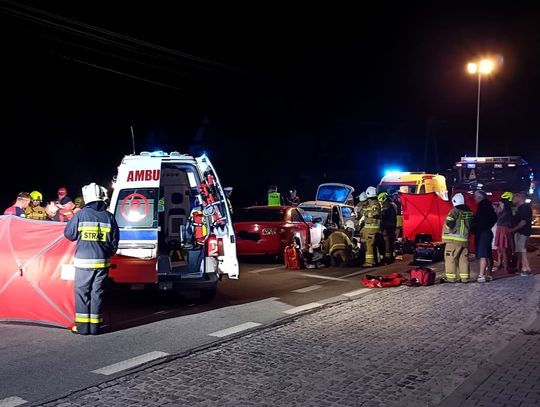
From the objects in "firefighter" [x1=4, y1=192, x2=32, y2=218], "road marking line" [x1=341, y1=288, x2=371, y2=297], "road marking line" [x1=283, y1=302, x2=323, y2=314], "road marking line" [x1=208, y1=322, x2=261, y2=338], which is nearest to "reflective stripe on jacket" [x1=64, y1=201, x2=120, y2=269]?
Answer: "road marking line" [x1=208, y1=322, x2=261, y2=338]

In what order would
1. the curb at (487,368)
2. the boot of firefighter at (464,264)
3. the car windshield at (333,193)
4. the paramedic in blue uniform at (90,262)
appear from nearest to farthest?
the curb at (487,368)
the paramedic in blue uniform at (90,262)
the boot of firefighter at (464,264)
the car windshield at (333,193)

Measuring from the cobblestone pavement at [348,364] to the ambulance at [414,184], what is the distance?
13027mm

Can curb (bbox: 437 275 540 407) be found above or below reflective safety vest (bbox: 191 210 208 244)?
below

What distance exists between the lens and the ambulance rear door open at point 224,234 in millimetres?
9438

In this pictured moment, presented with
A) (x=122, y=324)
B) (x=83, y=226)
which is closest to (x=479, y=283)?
(x=122, y=324)

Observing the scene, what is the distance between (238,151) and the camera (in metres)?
37.2

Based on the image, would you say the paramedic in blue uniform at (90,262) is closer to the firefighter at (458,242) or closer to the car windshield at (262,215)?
the firefighter at (458,242)

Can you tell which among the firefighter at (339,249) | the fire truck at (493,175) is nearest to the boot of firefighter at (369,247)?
the firefighter at (339,249)

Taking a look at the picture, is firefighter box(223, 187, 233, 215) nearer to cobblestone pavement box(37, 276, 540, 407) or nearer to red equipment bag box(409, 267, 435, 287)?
cobblestone pavement box(37, 276, 540, 407)

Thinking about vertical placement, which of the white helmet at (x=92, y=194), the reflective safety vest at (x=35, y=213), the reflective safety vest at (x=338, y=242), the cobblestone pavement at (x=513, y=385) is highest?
the white helmet at (x=92, y=194)

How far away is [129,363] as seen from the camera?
6203 mm

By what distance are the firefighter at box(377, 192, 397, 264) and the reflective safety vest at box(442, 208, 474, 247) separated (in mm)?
3021

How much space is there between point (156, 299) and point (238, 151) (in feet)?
90.6

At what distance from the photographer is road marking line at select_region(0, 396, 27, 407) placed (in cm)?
499
